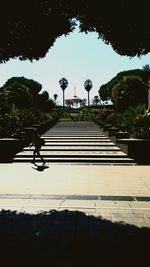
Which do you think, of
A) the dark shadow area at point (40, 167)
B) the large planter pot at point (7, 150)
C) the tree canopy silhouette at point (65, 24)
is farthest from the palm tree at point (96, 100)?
the tree canopy silhouette at point (65, 24)

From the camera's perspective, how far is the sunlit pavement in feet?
25.6

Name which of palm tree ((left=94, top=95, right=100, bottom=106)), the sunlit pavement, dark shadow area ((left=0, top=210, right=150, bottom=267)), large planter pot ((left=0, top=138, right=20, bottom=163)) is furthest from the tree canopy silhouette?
palm tree ((left=94, top=95, right=100, bottom=106))

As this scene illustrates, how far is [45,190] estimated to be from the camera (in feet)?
31.7

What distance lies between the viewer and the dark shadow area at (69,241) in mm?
5145

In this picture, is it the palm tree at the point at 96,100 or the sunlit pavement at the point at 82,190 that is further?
the palm tree at the point at 96,100

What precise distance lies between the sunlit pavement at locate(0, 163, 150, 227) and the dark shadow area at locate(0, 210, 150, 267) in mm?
464

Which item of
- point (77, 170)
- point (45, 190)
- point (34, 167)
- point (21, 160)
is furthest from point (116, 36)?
point (21, 160)

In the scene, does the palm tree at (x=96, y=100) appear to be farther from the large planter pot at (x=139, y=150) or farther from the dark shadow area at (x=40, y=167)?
the dark shadow area at (x=40, y=167)

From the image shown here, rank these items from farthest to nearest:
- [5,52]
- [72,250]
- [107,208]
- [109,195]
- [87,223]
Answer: [109,195] → [107,208] → [5,52] → [87,223] → [72,250]

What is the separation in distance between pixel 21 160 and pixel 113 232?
372 inches

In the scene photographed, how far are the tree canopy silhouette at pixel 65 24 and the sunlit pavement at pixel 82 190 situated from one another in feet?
10.0

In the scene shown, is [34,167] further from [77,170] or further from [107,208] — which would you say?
[107,208]

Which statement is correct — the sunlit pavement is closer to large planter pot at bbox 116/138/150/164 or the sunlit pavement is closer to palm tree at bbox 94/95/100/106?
large planter pot at bbox 116/138/150/164

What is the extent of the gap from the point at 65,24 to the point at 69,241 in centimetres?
389
